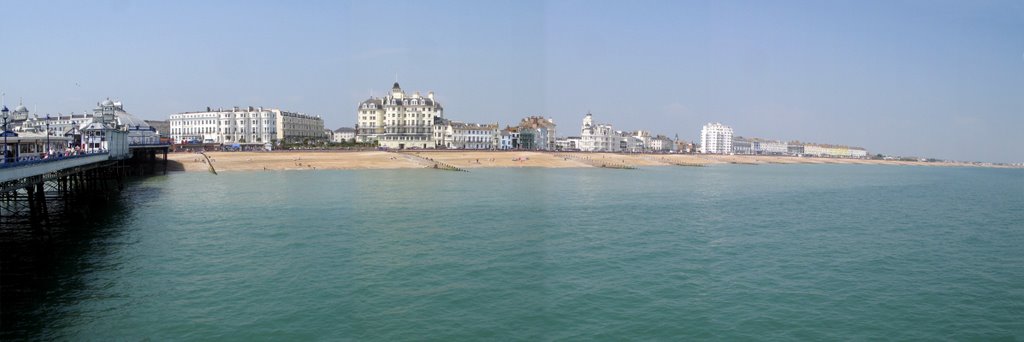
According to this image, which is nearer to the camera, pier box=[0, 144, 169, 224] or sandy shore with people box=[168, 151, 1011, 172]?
pier box=[0, 144, 169, 224]

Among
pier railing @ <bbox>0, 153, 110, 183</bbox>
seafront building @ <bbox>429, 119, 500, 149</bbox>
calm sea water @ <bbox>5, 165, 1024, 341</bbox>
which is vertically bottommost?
calm sea water @ <bbox>5, 165, 1024, 341</bbox>

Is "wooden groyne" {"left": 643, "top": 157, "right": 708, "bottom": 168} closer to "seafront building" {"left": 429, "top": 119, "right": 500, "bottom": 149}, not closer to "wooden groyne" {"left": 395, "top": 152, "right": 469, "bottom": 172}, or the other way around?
"seafront building" {"left": 429, "top": 119, "right": 500, "bottom": 149}

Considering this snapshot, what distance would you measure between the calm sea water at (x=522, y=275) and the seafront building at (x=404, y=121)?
3846 inches

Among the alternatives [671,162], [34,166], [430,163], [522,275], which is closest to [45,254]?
[34,166]

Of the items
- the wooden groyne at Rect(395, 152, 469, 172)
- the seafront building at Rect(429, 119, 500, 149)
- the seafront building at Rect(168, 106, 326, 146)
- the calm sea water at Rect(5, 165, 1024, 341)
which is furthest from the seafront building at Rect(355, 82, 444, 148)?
the calm sea water at Rect(5, 165, 1024, 341)

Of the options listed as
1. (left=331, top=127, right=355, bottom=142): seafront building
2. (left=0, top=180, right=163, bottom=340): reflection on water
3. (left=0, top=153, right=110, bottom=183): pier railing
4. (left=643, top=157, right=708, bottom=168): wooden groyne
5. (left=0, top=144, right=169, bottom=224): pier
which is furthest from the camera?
(left=331, top=127, right=355, bottom=142): seafront building

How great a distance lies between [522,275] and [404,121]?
123 m

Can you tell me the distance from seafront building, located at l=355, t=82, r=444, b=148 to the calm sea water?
97688mm

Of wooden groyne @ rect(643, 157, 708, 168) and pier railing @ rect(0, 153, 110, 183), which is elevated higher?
pier railing @ rect(0, 153, 110, 183)

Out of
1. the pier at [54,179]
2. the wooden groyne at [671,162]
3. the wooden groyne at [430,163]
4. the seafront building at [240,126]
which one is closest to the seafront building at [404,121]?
the seafront building at [240,126]

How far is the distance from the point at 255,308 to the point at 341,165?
7308 cm

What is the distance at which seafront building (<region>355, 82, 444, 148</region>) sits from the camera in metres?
138

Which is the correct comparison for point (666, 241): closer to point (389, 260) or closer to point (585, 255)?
point (585, 255)

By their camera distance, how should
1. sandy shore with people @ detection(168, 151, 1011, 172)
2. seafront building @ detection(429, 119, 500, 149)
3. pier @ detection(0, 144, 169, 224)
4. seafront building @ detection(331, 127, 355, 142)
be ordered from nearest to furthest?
pier @ detection(0, 144, 169, 224) → sandy shore with people @ detection(168, 151, 1011, 172) → seafront building @ detection(429, 119, 500, 149) → seafront building @ detection(331, 127, 355, 142)
